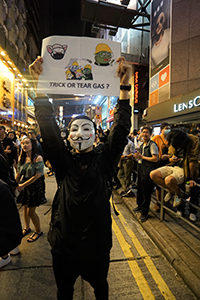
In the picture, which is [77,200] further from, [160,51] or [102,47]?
[160,51]

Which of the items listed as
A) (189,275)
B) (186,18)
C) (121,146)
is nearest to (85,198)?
(121,146)

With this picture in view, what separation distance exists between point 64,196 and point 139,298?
1.60 meters

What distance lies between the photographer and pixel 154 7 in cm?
1291

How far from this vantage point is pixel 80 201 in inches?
59.2

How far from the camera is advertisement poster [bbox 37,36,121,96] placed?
1.93 meters

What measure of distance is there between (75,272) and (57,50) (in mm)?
2119

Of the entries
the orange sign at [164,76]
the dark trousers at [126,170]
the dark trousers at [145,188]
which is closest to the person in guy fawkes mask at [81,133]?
the dark trousers at [145,188]

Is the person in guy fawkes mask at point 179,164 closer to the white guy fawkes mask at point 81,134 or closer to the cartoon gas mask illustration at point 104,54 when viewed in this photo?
the cartoon gas mask illustration at point 104,54

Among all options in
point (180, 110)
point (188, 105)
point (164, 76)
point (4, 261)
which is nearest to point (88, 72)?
point (4, 261)

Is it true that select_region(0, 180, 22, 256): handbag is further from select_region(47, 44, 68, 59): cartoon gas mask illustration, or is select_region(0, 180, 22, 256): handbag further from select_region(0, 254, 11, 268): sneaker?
select_region(0, 254, 11, 268): sneaker

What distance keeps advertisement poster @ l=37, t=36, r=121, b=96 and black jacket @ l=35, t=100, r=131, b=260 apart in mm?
527

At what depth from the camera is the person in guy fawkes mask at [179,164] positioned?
3.18m

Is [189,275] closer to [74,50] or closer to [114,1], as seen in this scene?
[74,50]

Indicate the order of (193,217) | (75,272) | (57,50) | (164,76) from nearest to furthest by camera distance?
(75,272) → (57,50) → (193,217) → (164,76)
